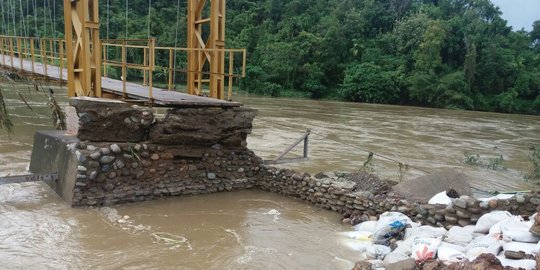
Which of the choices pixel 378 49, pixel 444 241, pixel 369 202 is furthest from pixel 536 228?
pixel 378 49

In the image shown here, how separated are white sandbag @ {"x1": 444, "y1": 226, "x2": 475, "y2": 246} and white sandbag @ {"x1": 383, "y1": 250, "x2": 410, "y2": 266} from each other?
0.74 metres

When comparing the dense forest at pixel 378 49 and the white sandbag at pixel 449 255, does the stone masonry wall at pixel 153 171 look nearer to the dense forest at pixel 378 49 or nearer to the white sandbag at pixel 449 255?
the white sandbag at pixel 449 255

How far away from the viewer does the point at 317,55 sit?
168ft

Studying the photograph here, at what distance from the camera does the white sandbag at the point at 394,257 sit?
215 inches

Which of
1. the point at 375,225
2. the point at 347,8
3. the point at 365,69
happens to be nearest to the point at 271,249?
the point at 375,225

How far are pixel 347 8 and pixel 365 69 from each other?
1063 cm

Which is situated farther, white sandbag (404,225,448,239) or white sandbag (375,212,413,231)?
white sandbag (375,212,413,231)

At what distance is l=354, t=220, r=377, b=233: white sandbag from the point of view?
6909 mm

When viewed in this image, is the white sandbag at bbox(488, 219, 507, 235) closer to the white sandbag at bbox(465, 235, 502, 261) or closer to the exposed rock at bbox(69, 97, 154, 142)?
the white sandbag at bbox(465, 235, 502, 261)

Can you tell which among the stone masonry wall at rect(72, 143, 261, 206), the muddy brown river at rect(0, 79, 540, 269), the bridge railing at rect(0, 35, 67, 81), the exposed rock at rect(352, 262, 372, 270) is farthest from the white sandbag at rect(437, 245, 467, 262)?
A: the bridge railing at rect(0, 35, 67, 81)

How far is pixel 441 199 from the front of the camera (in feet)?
23.2

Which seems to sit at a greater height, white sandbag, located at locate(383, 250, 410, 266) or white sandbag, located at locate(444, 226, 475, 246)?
white sandbag, located at locate(444, 226, 475, 246)

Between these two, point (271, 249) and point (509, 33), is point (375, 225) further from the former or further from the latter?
point (509, 33)

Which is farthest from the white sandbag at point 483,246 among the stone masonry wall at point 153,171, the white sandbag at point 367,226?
the stone masonry wall at point 153,171
